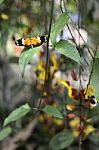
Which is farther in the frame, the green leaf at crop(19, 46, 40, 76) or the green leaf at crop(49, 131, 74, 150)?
the green leaf at crop(49, 131, 74, 150)

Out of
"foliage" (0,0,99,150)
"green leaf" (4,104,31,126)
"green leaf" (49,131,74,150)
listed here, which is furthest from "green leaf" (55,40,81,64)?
"green leaf" (49,131,74,150)

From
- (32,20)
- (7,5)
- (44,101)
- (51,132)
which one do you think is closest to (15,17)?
(7,5)

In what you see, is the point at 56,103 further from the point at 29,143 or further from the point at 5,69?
the point at 5,69

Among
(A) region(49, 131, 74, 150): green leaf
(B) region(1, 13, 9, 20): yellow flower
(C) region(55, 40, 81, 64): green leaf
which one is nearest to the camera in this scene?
(C) region(55, 40, 81, 64): green leaf

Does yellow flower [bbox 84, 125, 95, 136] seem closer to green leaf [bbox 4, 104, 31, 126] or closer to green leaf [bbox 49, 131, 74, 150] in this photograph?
green leaf [bbox 49, 131, 74, 150]

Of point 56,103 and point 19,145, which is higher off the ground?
point 56,103

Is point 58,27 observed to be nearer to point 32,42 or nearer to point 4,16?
point 32,42

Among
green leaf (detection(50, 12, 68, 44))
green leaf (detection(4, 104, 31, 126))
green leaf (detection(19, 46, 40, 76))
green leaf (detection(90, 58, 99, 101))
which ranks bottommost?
green leaf (detection(4, 104, 31, 126))

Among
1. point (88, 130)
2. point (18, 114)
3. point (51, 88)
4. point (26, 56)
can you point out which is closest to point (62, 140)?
point (88, 130)
